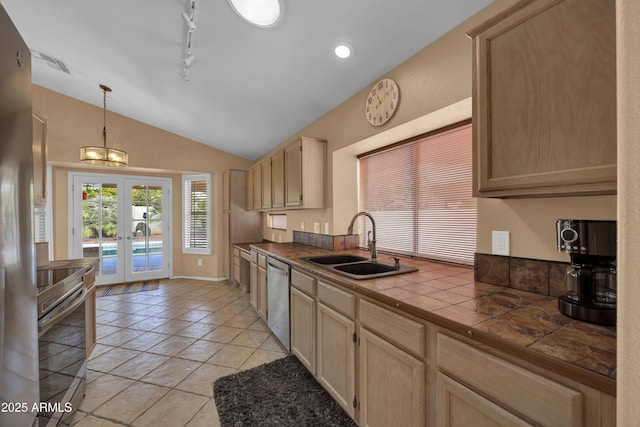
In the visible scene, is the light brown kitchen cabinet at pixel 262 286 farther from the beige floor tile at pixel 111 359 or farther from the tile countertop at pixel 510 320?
the tile countertop at pixel 510 320

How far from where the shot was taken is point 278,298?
2.52 metres

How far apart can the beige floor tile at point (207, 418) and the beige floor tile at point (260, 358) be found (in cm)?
45

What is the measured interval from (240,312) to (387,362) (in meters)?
2.69

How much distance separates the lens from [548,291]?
1.22 metres

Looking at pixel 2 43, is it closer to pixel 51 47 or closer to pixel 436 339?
pixel 436 339

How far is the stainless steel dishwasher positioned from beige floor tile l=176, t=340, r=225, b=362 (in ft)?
1.83

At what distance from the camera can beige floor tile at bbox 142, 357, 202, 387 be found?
81.8 inches

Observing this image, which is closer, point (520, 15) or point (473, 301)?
point (520, 15)

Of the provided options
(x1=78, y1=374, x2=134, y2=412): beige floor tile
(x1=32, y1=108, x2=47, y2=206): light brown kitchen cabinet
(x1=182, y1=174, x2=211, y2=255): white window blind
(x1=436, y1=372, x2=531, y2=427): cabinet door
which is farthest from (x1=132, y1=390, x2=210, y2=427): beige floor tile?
(x1=182, y1=174, x2=211, y2=255): white window blind

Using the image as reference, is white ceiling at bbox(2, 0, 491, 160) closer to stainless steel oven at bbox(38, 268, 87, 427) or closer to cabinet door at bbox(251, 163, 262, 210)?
cabinet door at bbox(251, 163, 262, 210)

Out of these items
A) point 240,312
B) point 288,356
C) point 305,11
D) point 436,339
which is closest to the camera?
point 436,339

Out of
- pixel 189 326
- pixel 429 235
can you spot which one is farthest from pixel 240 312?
pixel 429 235

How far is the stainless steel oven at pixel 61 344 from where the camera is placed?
129 cm

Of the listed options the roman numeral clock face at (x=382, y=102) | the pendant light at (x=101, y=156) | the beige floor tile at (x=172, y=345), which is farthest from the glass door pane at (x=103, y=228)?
the roman numeral clock face at (x=382, y=102)
